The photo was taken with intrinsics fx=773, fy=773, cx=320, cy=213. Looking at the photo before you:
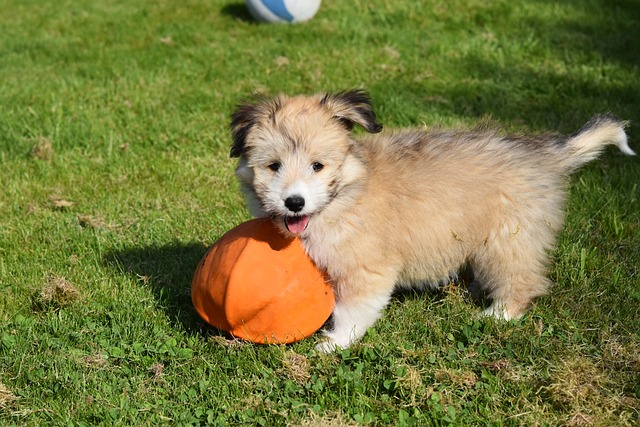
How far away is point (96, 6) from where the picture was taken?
10.9 m

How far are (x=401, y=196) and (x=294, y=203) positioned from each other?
0.76 meters

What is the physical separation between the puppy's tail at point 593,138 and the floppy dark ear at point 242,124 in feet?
6.12

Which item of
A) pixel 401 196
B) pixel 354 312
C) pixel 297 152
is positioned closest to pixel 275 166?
pixel 297 152

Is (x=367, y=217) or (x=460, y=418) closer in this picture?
(x=460, y=418)

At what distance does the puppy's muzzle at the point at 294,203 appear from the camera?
151 inches

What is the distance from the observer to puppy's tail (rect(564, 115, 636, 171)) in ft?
14.9

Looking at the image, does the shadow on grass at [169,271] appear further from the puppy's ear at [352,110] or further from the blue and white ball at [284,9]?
the blue and white ball at [284,9]

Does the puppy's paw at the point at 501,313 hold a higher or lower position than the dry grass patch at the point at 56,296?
higher

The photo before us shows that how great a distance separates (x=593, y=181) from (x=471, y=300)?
1973 millimetres

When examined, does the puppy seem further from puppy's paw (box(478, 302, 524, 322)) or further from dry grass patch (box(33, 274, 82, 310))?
dry grass patch (box(33, 274, 82, 310))

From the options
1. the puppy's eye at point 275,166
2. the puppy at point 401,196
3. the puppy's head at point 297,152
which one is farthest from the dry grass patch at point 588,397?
the puppy's eye at point 275,166

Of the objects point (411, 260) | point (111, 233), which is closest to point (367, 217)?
point (411, 260)

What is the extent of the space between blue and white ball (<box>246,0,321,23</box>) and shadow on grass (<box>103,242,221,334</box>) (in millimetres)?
4796

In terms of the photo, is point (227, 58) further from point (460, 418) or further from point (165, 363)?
point (460, 418)
